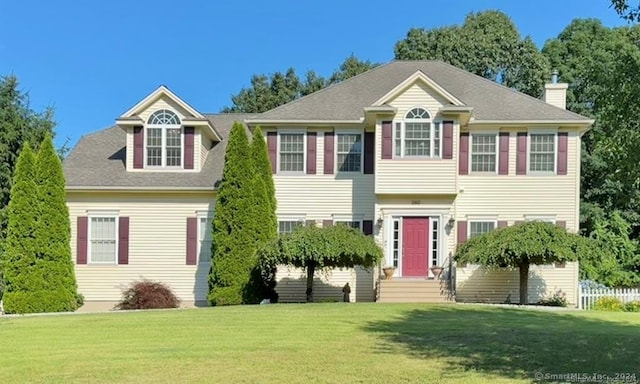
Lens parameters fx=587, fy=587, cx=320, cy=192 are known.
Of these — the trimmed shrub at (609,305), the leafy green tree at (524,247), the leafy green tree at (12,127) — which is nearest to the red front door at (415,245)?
the leafy green tree at (524,247)

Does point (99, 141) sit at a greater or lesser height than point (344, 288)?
greater

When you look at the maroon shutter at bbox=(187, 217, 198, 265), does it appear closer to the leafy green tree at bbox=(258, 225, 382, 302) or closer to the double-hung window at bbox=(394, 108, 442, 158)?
the leafy green tree at bbox=(258, 225, 382, 302)

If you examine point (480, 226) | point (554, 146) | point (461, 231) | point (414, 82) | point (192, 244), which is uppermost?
point (414, 82)

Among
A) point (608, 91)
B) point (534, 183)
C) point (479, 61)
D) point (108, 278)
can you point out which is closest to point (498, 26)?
point (479, 61)

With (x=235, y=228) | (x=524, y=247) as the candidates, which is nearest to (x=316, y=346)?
(x=235, y=228)

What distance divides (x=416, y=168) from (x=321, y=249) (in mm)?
4152

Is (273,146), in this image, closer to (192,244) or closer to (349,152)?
(349,152)

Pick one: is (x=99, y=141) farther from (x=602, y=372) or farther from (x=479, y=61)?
(x=479, y=61)

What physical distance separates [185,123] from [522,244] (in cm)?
1097

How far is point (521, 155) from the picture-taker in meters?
18.4

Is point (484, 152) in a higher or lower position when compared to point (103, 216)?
higher

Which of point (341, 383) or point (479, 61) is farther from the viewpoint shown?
point (479, 61)

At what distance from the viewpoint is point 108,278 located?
18641 millimetres

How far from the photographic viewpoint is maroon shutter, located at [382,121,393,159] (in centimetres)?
1764
